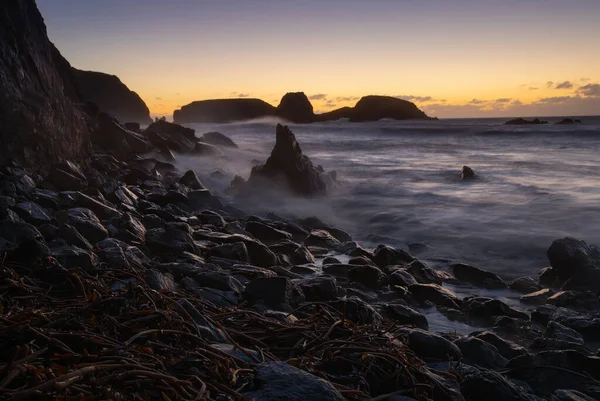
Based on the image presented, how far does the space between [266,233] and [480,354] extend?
4.03 meters


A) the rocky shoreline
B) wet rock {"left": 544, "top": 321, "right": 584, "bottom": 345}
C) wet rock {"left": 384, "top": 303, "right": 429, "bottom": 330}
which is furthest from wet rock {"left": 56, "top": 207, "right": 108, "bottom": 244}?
wet rock {"left": 544, "top": 321, "right": 584, "bottom": 345}

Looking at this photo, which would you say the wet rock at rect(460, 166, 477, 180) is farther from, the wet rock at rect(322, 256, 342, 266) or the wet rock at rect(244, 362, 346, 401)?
the wet rock at rect(244, 362, 346, 401)

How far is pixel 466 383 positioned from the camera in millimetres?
2779

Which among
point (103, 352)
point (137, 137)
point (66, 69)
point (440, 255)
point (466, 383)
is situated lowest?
point (440, 255)

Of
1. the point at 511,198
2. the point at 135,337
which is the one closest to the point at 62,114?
the point at 135,337

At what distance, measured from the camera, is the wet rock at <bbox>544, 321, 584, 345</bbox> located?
13.6ft

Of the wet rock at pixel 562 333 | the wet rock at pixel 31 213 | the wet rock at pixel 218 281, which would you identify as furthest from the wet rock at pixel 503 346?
the wet rock at pixel 31 213

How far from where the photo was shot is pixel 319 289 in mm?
4355

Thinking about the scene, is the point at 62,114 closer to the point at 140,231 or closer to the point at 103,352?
the point at 140,231

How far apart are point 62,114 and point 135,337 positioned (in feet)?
24.1

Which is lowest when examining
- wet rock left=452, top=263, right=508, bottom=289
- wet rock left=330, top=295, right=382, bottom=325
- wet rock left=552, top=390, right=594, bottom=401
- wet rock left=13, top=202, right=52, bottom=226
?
wet rock left=452, top=263, right=508, bottom=289

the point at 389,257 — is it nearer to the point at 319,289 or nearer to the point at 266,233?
the point at 266,233

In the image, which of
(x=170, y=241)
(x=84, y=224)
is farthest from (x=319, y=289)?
(x=84, y=224)

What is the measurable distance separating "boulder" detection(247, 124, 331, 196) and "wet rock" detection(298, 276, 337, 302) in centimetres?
745
